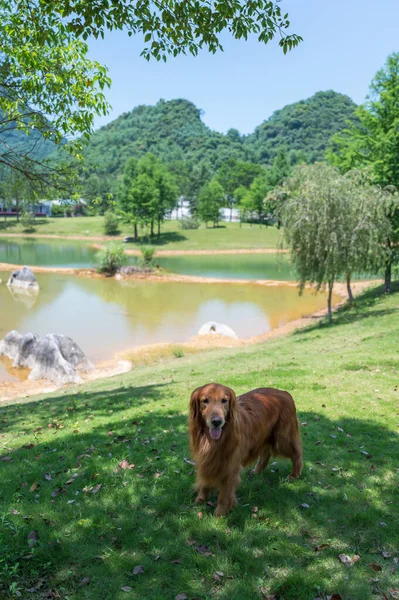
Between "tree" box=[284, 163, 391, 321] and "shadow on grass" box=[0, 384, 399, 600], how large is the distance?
13.7 metres

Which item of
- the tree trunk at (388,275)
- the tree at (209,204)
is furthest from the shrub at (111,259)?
the tree at (209,204)

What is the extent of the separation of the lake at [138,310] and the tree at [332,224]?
7.31 meters

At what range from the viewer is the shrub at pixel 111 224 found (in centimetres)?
8641

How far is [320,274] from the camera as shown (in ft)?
68.8

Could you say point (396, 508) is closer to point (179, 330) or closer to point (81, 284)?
point (179, 330)

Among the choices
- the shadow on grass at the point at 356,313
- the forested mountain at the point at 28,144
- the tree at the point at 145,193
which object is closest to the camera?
the forested mountain at the point at 28,144

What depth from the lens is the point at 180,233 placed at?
8525cm

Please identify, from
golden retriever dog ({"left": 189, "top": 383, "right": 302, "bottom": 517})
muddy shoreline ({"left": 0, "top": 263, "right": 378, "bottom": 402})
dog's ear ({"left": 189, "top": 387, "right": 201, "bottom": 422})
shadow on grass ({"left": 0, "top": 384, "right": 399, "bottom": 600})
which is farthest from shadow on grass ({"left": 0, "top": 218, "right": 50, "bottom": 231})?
dog's ear ({"left": 189, "top": 387, "right": 201, "bottom": 422})

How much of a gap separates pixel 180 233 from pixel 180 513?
81623mm

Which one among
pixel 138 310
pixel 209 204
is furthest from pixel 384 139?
pixel 209 204

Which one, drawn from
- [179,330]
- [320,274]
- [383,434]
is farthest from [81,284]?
[383,434]

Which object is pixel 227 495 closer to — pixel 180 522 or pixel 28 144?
pixel 180 522

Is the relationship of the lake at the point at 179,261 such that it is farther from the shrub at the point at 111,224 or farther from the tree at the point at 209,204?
the tree at the point at 209,204

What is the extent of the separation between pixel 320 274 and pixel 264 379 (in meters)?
10.8
